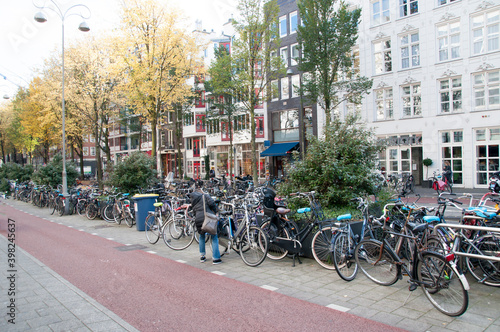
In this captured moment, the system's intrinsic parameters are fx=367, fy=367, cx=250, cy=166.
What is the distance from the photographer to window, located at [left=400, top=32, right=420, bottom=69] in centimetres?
2531

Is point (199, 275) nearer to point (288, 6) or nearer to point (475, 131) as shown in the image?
point (475, 131)

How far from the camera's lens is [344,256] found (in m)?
5.98

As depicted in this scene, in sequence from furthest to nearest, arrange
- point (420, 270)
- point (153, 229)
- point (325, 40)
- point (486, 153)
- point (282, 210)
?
point (486, 153), point (325, 40), point (153, 229), point (282, 210), point (420, 270)

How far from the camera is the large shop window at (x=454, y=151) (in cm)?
2330

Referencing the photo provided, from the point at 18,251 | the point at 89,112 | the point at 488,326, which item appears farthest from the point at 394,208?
the point at 89,112

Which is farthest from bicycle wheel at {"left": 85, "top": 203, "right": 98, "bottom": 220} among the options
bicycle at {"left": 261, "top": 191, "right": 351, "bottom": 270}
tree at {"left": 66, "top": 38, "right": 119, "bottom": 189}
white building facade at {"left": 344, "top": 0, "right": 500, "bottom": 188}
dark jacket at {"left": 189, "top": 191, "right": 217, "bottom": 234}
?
white building facade at {"left": 344, "top": 0, "right": 500, "bottom": 188}

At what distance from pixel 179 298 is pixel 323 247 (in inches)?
105

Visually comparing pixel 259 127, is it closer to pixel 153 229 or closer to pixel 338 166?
pixel 153 229

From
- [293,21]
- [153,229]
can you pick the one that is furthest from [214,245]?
[293,21]

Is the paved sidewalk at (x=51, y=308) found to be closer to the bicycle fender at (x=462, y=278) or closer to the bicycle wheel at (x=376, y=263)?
the bicycle wheel at (x=376, y=263)

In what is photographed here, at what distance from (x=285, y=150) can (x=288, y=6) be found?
13.7 m

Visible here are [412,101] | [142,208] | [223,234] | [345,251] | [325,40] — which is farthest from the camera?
[412,101]

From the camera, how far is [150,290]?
5859mm

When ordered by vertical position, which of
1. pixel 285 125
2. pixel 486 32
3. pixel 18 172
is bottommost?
pixel 18 172
